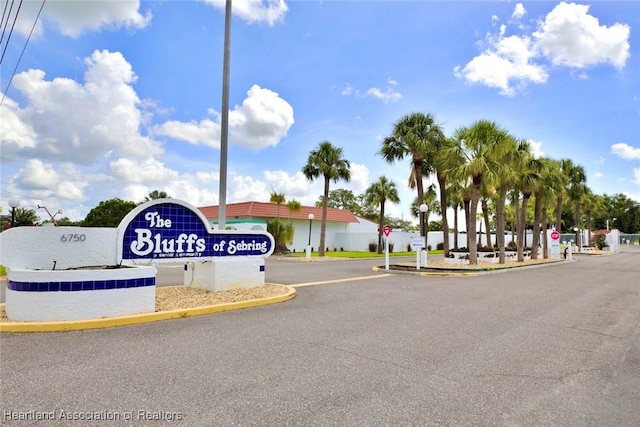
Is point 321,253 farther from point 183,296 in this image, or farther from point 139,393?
point 139,393

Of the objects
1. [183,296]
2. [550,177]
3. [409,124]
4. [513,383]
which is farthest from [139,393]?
[550,177]

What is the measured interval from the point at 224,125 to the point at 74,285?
19.3ft

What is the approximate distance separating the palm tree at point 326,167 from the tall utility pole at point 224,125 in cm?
1901

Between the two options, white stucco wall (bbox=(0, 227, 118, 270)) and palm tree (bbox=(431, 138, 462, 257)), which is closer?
white stucco wall (bbox=(0, 227, 118, 270))

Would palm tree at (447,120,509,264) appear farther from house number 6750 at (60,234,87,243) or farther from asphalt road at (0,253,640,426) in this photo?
house number 6750 at (60,234,87,243)

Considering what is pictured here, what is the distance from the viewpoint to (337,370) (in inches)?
190

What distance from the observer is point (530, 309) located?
30.0ft

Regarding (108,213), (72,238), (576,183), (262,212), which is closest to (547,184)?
(576,183)

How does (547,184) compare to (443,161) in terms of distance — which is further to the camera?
(547,184)

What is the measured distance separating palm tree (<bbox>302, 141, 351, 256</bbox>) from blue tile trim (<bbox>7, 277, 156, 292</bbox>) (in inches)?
919

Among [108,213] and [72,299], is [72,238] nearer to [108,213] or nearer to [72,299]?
[72,299]

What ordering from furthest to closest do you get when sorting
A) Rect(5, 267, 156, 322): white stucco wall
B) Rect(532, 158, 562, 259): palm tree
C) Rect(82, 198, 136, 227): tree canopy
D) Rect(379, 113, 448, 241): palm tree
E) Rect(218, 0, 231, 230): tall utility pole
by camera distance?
→ Rect(82, 198, 136, 227): tree canopy < Rect(532, 158, 562, 259): palm tree < Rect(379, 113, 448, 241): palm tree < Rect(218, 0, 231, 230): tall utility pole < Rect(5, 267, 156, 322): white stucco wall

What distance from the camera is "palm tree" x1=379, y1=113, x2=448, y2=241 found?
2283 centimetres

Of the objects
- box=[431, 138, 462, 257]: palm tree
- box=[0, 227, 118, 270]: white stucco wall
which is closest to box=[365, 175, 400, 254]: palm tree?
box=[431, 138, 462, 257]: palm tree
